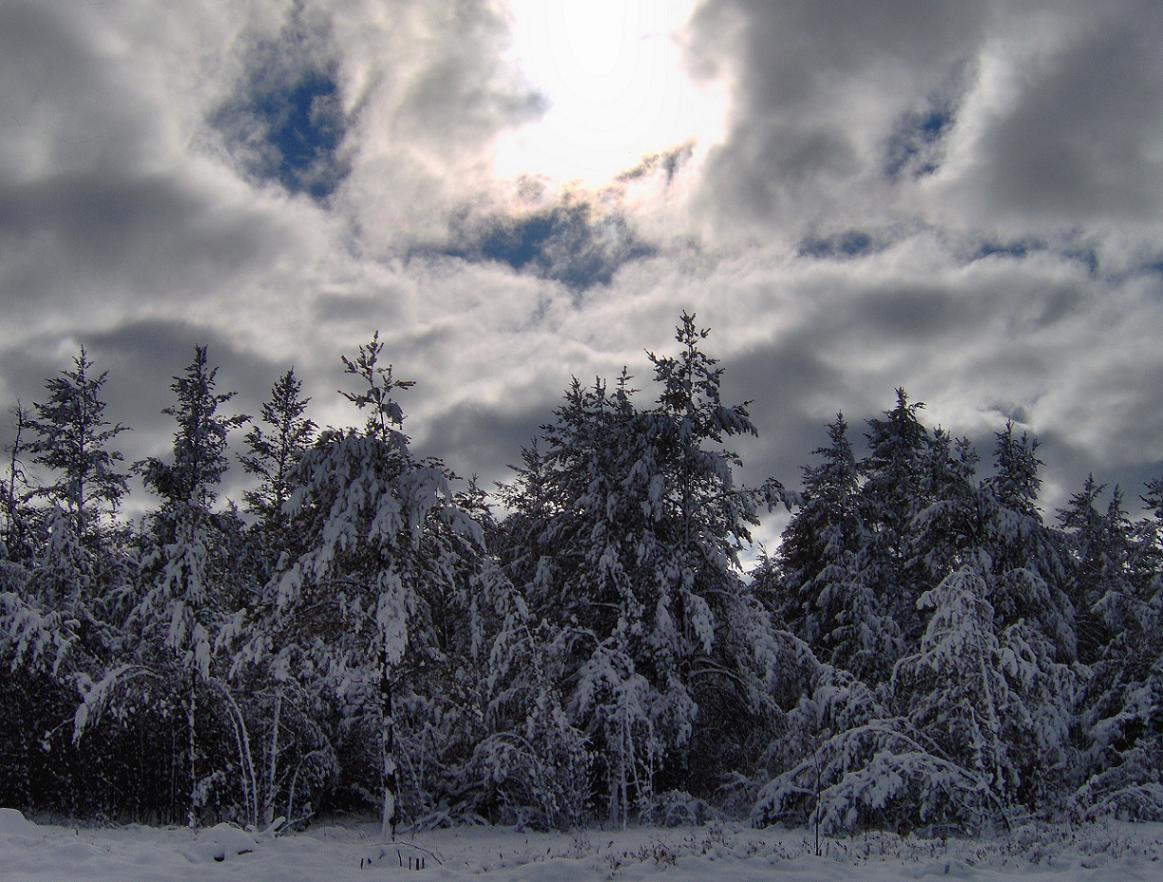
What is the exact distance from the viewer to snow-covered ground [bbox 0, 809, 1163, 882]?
964 centimetres

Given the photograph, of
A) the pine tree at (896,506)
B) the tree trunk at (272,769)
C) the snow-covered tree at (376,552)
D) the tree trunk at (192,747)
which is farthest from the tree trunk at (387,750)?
the pine tree at (896,506)

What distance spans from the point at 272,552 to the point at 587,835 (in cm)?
862

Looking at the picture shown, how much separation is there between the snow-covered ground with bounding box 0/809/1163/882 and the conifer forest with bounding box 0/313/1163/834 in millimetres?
2560

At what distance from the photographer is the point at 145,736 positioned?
20562 mm

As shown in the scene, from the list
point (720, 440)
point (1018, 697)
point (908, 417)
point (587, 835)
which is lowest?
point (587, 835)

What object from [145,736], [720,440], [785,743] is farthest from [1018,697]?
[145,736]

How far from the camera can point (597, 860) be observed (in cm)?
1076

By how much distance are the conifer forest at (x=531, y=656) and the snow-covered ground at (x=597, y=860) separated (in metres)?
2.56

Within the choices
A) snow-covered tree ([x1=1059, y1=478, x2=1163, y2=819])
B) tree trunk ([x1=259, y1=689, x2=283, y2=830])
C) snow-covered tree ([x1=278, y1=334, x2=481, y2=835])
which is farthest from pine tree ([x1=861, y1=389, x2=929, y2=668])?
tree trunk ([x1=259, y1=689, x2=283, y2=830])

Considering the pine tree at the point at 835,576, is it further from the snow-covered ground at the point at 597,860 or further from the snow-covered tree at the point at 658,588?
the snow-covered ground at the point at 597,860

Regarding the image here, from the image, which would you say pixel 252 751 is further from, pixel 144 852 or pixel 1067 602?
pixel 1067 602

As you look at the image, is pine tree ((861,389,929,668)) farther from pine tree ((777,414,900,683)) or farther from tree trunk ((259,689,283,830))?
tree trunk ((259,689,283,830))

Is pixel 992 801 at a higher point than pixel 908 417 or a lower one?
lower

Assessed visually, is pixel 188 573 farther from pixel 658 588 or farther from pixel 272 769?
pixel 658 588
